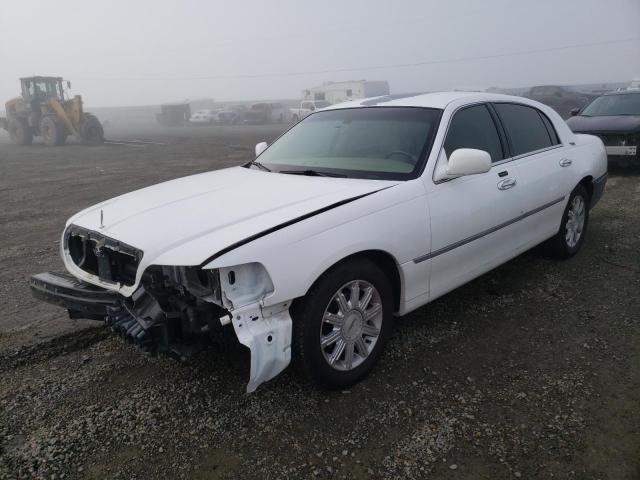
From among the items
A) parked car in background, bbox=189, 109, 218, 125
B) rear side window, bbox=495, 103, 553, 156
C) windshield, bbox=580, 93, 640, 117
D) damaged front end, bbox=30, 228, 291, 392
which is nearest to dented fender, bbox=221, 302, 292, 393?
damaged front end, bbox=30, 228, 291, 392

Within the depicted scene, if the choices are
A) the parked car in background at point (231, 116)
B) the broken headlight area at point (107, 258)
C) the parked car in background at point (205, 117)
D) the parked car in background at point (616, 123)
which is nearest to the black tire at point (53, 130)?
the parked car in background at point (616, 123)

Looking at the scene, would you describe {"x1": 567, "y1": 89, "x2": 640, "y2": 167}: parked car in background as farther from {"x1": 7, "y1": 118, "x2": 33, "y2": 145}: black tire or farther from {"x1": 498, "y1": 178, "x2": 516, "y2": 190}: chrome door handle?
{"x1": 7, "y1": 118, "x2": 33, "y2": 145}: black tire

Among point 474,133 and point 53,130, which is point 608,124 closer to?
point 474,133

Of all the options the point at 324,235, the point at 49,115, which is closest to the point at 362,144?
the point at 324,235

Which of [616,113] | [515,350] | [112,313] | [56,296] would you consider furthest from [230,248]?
[616,113]

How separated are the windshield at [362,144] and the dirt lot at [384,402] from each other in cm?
119

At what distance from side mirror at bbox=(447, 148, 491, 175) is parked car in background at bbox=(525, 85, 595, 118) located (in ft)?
70.2

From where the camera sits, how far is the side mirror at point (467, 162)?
309 cm

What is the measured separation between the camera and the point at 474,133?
145 inches

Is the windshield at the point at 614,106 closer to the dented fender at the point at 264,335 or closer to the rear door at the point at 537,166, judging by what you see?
the rear door at the point at 537,166

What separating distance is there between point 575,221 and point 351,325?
10.2ft

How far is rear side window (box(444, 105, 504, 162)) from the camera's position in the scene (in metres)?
3.48

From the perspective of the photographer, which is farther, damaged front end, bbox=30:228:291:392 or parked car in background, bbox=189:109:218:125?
parked car in background, bbox=189:109:218:125

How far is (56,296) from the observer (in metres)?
2.89
